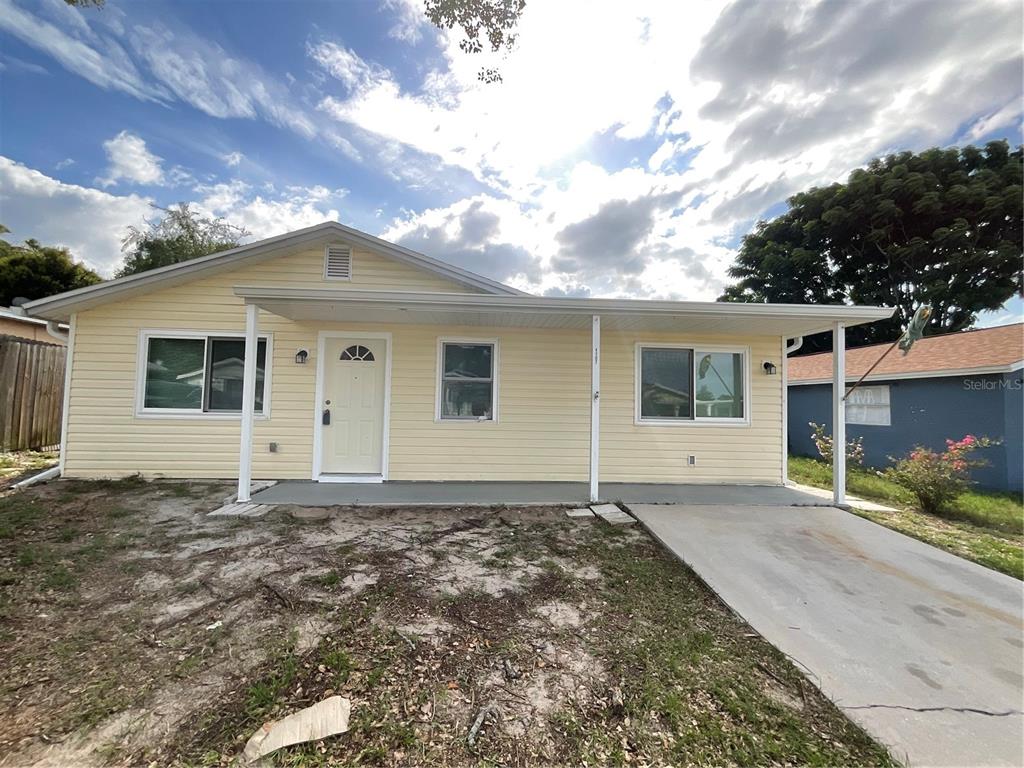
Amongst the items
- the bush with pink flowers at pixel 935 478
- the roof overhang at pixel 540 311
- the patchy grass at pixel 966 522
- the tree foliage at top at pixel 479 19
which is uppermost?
the tree foliage at top at pixel 479 19

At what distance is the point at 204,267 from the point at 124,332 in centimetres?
158

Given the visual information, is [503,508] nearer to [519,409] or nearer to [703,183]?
[519,409]

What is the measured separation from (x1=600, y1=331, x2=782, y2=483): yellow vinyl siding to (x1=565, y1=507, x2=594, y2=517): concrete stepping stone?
142 centimetres

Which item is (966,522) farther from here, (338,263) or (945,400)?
(338,263)

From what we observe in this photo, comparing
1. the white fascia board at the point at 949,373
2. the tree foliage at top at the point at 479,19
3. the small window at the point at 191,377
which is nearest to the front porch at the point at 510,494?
the small window at the point at 191,377

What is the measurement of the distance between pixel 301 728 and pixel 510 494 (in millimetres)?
3882

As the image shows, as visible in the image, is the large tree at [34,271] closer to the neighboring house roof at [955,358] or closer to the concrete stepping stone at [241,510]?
the concrete stepping stone at [241,510]

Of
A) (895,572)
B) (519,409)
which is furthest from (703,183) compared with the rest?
(895,572)

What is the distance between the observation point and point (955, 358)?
827cm

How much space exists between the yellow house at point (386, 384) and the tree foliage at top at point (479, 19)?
2.69 meters

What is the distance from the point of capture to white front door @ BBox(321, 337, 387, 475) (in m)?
6.14

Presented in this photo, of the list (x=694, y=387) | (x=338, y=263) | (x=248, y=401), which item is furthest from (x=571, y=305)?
(x=248, y=401)

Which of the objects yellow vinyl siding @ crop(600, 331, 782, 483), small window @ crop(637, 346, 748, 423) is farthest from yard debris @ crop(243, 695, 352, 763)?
small window @ crop(637, 346, 748, 423)

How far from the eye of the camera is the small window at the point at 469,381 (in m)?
6.25
